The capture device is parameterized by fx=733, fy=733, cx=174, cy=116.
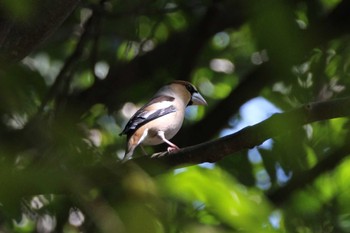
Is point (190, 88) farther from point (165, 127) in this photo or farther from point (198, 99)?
point (165, 127)

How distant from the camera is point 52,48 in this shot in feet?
18.9

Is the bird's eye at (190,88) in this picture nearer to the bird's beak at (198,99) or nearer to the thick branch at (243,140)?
the bird's beak at (198,99)

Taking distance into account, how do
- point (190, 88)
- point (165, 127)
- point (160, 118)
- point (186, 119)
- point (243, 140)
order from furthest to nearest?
point (186, 119) → point (190, 88) → point (160, 118) → point (165, 127) → point (243, 140)

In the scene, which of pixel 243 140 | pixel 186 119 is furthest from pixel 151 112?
pixel 243 140

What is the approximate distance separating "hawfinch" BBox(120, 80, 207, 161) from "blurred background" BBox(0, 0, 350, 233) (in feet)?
0.35

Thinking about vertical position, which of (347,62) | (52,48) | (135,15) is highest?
(347,62)

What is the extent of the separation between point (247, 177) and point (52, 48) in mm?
2176

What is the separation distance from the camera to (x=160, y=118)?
5469mm

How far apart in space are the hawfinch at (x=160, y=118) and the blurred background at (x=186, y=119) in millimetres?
105

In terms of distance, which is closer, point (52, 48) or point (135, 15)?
point (135, 15)

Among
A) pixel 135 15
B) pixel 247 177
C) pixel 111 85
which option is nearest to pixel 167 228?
pixel 247 177

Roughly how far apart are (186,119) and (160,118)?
0.92 m

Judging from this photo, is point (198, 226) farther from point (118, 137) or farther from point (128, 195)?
point (118, 137)

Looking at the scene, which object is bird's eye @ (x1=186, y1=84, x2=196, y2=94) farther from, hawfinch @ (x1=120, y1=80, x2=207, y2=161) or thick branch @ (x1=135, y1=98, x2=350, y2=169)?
thick branch @ (x1=135, y1=98, x2=350, y2=169)
